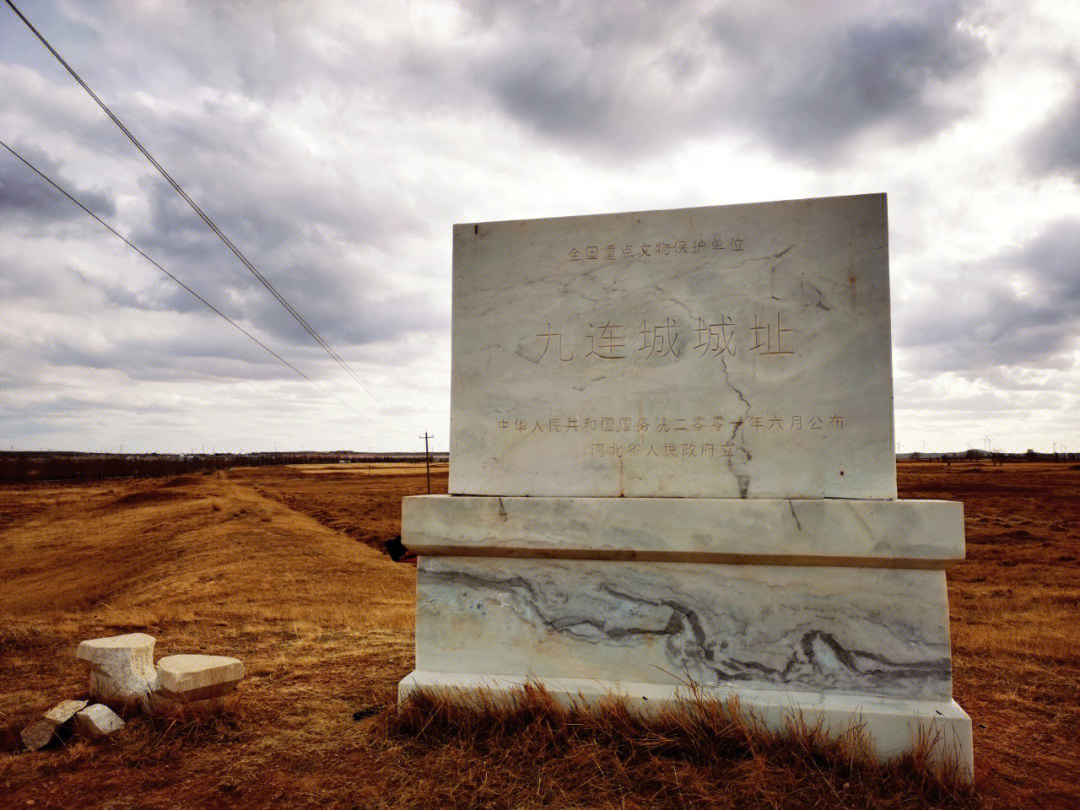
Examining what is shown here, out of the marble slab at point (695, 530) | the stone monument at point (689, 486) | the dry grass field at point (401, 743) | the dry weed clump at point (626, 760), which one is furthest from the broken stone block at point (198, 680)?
the marble slab at point (695, 530)

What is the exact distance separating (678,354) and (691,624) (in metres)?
1.31

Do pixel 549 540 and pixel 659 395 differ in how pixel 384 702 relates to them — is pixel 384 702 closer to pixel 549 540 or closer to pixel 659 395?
pixel 549 540

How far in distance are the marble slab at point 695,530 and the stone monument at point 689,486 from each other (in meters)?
0.01

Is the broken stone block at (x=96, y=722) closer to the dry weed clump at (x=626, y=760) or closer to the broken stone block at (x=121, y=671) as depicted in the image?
the broken stone block at (x=121, y=671)

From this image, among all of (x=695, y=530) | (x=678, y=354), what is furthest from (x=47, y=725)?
(x=678, y=354)

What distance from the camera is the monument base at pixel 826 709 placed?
279 cm

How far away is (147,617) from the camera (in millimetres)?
5742

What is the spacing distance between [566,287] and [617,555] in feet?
4.60

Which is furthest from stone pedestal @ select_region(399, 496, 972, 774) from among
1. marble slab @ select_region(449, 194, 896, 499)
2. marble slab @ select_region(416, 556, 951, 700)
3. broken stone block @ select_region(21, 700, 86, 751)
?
broken stone block @ select_region(21, 700, 86, 751)

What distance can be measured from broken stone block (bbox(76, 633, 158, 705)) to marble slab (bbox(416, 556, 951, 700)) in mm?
1432

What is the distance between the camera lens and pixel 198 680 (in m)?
3.22

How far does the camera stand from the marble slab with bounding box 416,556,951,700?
9.68 ft

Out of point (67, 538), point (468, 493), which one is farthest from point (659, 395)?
point (67, 538)

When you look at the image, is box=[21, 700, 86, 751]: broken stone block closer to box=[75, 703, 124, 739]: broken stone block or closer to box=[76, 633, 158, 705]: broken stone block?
box=[75, 703, 124, 739]: broken stone block
